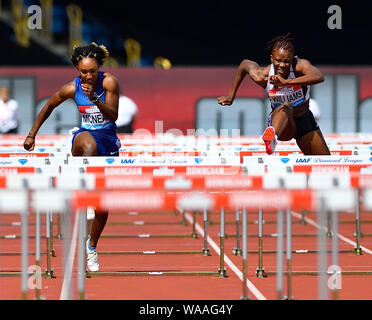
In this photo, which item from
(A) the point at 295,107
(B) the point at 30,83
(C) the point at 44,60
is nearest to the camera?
(A) the point at 295,107

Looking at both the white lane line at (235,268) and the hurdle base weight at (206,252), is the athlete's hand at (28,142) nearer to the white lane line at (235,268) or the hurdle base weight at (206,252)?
the white lane line at (235,268)

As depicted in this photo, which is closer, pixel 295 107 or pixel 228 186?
pixel 228 186

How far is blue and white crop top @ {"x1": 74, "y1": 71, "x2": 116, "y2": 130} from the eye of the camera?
9453mm

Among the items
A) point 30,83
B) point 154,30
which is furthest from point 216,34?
point 30,83

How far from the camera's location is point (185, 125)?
27031 millimetres

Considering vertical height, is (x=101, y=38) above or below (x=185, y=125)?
above

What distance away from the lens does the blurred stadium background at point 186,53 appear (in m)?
26.6

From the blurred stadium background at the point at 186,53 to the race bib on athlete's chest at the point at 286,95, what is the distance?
1582cm

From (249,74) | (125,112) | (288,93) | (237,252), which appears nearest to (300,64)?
(288,93)

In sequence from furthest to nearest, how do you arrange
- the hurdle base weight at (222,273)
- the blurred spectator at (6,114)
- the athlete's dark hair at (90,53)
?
the blurred spectator at (6,114), the hurdle base weight at (222,273), the athlete's dark hair at (90,53)

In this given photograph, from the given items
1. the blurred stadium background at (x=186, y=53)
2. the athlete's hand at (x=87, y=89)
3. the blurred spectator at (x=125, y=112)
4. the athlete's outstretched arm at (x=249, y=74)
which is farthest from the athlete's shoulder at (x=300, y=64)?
the blurred stadium background at (x=186, y=53)

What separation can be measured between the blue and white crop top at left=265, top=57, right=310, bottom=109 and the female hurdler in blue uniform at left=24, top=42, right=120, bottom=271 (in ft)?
5.13
